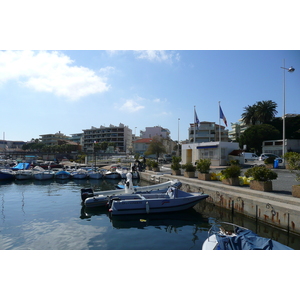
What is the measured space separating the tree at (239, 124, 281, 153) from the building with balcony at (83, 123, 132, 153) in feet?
228

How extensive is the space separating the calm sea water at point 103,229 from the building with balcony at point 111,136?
101m

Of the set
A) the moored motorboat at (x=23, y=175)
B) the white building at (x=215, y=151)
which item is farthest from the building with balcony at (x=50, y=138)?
the white building at (x=215, y=151)

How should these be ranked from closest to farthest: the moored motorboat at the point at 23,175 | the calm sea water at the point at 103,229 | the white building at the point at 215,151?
1. the calm sea water at the point at 103,229
2. the white building at the point at 215,151
3. the moored motorboat at the point at 23,175

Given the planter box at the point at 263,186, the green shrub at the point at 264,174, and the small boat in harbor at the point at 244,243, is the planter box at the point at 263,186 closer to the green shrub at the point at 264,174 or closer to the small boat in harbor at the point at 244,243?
the green shrub at the point at 264,174

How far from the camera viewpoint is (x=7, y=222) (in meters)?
14.3

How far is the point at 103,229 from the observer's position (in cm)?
1275

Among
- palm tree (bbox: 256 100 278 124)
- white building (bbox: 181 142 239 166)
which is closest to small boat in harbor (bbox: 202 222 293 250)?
white building (bbox: 181 142 239 166)

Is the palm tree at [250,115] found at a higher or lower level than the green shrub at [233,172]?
higher

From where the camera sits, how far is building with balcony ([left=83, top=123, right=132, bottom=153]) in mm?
119750

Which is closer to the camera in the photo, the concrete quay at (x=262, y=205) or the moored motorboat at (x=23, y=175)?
the concrete quay at (x=262, y=205)

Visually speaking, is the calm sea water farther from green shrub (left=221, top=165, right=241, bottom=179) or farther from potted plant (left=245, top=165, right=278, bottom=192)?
green shrub (left=221, top=165, right=241, bottom=179)

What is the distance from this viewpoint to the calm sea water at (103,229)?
10.3 m

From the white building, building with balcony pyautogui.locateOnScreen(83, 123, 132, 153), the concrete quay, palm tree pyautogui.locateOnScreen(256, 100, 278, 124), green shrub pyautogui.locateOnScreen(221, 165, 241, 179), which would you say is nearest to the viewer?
the concrete quay
